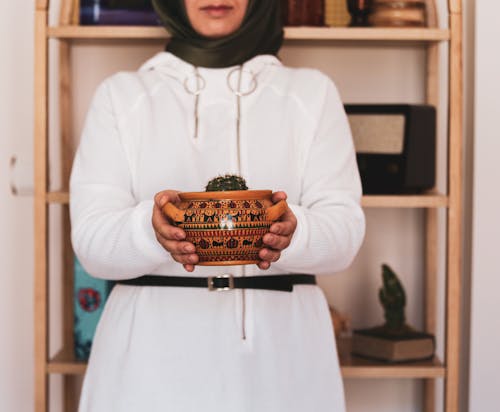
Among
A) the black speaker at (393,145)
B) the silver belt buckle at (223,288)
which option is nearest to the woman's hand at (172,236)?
the silver belt buckle at (223,288)

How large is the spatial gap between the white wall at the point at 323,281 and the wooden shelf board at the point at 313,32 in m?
0.28

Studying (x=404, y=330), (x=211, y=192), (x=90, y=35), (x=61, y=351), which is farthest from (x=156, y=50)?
(x=211, y=192)

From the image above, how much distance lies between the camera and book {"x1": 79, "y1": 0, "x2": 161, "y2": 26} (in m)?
2.01

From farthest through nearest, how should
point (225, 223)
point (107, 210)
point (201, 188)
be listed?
point (201, 188) < point (107, 210) < point (225, 223)

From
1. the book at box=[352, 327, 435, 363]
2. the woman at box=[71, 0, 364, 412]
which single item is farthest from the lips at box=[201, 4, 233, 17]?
the book at box=[352, 327, 435, 363]

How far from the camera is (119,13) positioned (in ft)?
6.61

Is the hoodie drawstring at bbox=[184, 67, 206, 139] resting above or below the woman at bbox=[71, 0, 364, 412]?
above

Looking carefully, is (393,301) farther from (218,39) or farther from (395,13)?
(218,39)

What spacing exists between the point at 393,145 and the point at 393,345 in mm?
463

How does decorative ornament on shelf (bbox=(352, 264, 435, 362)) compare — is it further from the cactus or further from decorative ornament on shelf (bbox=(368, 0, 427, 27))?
decorative ornament on shelf (bbox=(368, 0, 427, 27))

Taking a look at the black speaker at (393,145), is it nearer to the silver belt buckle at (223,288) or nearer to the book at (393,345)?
the book at (393,345)
